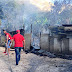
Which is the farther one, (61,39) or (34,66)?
(61,39)

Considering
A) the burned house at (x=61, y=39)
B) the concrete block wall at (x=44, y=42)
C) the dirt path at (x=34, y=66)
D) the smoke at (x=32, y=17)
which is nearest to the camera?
the dirt path at (x=34, y=66)

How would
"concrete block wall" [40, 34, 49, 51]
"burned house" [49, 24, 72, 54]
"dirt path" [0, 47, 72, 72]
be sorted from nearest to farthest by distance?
1. "dirt path" [0, 47, 72, 72]
2. "burned house" [49, 24, 72, 54]
3. "concrete block wall" [40, 34, 49, 51]

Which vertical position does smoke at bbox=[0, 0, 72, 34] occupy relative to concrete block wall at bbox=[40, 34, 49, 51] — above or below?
above

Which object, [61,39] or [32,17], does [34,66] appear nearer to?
[61,39]

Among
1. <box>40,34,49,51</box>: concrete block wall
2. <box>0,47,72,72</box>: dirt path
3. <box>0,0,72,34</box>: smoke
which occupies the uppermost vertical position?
<box>0,0,72,34</box>: smoke

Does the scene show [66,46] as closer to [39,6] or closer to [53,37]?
[53,37]

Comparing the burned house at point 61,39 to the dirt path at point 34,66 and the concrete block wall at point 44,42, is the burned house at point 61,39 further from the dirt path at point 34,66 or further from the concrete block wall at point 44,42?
the dirt path at point 34,66

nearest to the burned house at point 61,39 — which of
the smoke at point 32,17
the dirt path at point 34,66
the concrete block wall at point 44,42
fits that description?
the concrete block wall at point 44,42

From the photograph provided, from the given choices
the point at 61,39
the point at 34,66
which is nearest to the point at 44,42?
the point at 61,39

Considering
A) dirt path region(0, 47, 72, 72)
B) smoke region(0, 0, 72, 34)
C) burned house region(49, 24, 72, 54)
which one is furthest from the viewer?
smoke region(0, 0, 72, 34)

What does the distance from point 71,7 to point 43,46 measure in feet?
118

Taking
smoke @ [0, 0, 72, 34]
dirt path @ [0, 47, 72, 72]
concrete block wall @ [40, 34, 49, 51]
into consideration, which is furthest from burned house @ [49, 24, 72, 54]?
smoke @ [0, 0, 72, 34]

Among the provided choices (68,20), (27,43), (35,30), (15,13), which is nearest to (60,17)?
(68,20)

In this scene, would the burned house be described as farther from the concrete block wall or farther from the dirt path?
the dirt path
